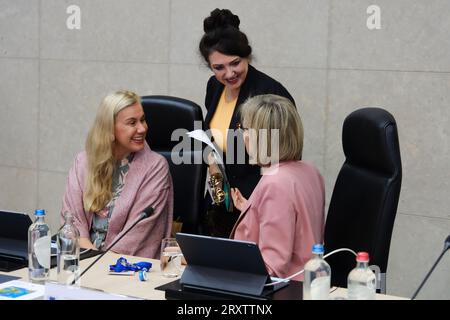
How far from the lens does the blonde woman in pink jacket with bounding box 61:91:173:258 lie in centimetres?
302

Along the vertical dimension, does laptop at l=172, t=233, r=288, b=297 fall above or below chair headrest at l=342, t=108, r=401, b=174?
below

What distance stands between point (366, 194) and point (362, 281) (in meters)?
0.57

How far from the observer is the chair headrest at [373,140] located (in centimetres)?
232

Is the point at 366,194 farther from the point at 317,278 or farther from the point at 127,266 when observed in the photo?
the point at 127,266

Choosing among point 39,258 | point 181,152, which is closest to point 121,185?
point 181,152


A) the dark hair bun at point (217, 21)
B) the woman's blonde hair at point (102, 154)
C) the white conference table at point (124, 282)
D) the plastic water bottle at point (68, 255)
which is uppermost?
the dark hair bun at point (217, 21)

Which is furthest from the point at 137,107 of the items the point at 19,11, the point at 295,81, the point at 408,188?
the point at 19,11

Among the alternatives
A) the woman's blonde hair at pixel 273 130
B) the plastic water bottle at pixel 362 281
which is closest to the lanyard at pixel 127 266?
the woman's blonde hair at pixel 273 130

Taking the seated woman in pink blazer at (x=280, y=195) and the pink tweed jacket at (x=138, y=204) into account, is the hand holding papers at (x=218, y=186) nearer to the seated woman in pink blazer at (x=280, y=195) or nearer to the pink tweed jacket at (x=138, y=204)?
the pink tweed jacket at (x=138, y=204)

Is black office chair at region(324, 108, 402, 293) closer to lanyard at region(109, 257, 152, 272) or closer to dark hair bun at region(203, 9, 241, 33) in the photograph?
lanyard at region(109, 257, 152, 272)

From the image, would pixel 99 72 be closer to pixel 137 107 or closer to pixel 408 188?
pixel 137 107

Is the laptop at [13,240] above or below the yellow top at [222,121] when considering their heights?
below

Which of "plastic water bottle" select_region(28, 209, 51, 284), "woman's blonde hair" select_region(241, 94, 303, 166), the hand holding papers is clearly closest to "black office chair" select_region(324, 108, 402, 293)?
"woman's blonde hair" select_region(241, 94, 303, 166)

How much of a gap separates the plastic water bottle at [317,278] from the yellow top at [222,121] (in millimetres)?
1388
